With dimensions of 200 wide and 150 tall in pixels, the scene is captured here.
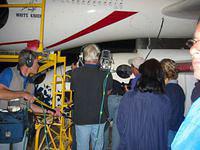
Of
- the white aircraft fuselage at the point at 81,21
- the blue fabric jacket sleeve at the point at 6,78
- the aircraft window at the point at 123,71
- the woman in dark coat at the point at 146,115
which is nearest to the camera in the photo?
the woman in dark coat at the point at 146,115

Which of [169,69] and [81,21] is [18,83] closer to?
[169,69]

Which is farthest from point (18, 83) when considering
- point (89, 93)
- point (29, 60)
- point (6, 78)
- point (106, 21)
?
point (106, 21)

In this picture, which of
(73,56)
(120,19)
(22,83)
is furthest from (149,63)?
(73,56)

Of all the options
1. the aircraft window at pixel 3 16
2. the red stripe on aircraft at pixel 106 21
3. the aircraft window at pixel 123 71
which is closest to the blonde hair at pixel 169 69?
the red stripe on aircraft at pixel 106 21

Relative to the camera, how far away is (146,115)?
2.34 metres

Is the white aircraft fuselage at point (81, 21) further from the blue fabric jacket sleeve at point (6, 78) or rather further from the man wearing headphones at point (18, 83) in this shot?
the blue fabric jacket sleeve at point (6, 78)

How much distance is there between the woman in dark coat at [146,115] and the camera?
7.68 ft

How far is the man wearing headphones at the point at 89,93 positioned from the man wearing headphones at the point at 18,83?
19.2 inches

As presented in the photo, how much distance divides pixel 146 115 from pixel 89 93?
2.94ft

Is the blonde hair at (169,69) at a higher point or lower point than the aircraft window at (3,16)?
lower

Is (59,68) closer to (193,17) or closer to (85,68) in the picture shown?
(193,17)

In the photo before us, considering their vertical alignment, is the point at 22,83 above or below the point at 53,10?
below

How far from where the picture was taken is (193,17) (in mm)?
6465

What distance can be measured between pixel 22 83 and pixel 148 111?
1356mm
